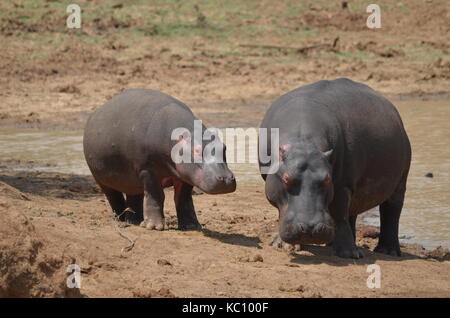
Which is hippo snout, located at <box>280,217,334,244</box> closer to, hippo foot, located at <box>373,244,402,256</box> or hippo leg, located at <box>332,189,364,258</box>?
hippo leg, located at <box>332,189,364,258</box>

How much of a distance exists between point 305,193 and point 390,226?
1914 millimetres

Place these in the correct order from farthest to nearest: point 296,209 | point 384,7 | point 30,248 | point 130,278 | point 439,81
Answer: point 384,7
point 439,81
point 296,209
point 130,278
point 30,248

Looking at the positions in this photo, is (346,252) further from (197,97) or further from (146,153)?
(197,97)

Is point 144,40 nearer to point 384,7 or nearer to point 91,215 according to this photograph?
point 384,7

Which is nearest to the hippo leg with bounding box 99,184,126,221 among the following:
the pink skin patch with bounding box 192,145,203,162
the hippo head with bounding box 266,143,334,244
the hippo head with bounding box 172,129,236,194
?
the hippo head with bounding box 172,129,236,194

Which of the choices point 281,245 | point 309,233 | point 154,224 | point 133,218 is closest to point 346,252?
point 281,245

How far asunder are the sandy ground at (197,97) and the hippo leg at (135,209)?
23 cm

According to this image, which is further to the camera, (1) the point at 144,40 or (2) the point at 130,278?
(1) the point at 144,40

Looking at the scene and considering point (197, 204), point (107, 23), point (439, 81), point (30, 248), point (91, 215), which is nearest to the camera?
point (30, 248)

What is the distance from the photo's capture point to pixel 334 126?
7.43m

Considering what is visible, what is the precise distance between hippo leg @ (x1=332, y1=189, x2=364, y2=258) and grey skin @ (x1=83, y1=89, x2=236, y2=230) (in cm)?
105

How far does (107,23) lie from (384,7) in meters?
8.32

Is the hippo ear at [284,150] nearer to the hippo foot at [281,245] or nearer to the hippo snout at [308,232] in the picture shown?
A: the hippo snout at [308,232]

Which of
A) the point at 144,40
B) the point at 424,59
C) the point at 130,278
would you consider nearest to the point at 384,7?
the point at 424,59
